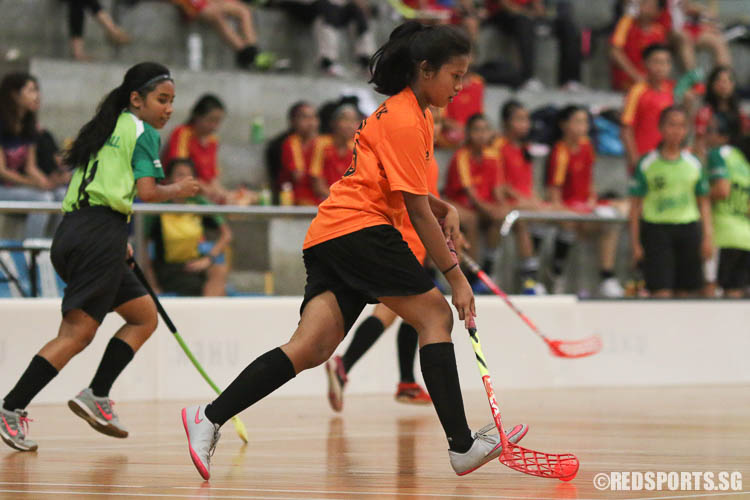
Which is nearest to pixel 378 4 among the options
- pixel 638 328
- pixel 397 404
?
pixel 638 328

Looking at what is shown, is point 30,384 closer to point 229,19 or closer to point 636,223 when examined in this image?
point 636,223

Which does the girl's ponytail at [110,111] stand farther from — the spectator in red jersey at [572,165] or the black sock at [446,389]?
the spectator in red jersey at [572,165]

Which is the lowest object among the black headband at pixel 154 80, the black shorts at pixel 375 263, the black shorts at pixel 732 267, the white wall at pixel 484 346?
the white wall at pixel 484 346

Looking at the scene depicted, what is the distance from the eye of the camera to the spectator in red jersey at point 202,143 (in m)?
8.74

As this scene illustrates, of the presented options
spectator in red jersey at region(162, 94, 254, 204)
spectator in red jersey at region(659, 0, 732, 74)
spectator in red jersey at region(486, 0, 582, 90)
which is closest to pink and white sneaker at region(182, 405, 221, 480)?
spectator in red jersey at region(162, 94, 254, 204)

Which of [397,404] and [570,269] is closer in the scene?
[397,404]

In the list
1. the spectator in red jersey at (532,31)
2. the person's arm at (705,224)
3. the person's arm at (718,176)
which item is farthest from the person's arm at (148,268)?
the spectator in red jersey at (532,31)

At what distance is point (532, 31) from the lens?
11.8 m

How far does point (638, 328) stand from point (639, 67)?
4322mm

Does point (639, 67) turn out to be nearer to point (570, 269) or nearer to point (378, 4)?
point (378, 4)

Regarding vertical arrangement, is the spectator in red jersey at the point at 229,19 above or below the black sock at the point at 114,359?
above

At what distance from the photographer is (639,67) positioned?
473 inches

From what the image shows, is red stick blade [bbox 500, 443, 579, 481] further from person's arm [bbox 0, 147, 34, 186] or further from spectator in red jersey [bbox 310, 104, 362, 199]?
spectator in red jersey [bbox 310, 104, 362, 199]

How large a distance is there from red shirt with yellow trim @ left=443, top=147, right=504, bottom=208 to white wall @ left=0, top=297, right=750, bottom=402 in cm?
141
